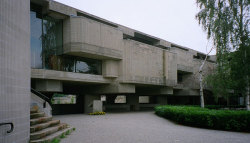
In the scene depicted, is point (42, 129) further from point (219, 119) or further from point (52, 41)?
point (52, 41)

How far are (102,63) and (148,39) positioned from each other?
10603 millimetres

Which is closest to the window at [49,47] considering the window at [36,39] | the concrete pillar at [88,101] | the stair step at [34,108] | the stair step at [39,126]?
the window at [36,39]

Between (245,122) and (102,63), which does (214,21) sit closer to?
(245,122)

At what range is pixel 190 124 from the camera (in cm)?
1360

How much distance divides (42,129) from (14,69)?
10.2 feet

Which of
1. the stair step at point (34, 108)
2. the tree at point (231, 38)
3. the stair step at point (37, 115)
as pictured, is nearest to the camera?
the stair step at point (37, 115)

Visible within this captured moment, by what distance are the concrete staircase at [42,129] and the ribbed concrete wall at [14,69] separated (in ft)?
1.74

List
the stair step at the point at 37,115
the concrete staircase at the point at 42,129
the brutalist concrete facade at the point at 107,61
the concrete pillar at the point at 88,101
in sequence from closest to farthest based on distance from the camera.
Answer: the concrete staircase at the point at 42,129 → the stair step at the point at 37,115 → the brutalist concrete facade at the point at 107,61 → the concrete pillar at the point at 88,101

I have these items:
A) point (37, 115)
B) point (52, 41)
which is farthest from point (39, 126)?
point (52, 41)

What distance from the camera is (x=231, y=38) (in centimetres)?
1744

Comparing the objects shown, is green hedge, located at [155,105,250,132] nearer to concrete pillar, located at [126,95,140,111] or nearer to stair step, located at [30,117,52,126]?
stair step, located at [30,117,52,126]

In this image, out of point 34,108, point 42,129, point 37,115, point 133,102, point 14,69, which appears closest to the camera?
point 14,69

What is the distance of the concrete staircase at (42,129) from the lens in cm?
682

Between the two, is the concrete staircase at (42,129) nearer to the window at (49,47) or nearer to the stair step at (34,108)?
the stair step at (34,108)
